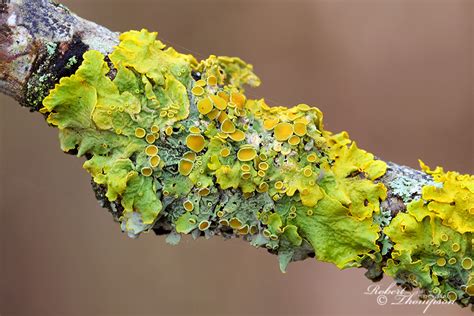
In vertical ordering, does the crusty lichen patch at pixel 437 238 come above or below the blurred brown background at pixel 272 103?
below

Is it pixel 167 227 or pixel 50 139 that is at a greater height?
pixel 50 139

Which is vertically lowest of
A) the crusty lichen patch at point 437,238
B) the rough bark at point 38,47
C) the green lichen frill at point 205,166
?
the crusty lichen patch at point 437,238

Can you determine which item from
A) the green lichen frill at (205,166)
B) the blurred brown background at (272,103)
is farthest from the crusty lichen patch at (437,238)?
the blurred brown background at (272,103)

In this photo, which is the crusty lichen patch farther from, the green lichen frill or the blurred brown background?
the blurred brown background

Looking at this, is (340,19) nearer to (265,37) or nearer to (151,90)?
(265,37)

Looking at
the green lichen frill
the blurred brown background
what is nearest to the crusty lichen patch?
the green lichen frill

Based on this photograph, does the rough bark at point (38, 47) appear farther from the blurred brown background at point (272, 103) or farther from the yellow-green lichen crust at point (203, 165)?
the blurred brown background at point (272, 103)

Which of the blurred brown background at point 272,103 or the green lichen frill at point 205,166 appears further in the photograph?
the blurred brown background at point 272,103

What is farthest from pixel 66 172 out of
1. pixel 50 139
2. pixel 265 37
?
pixel 265 37
